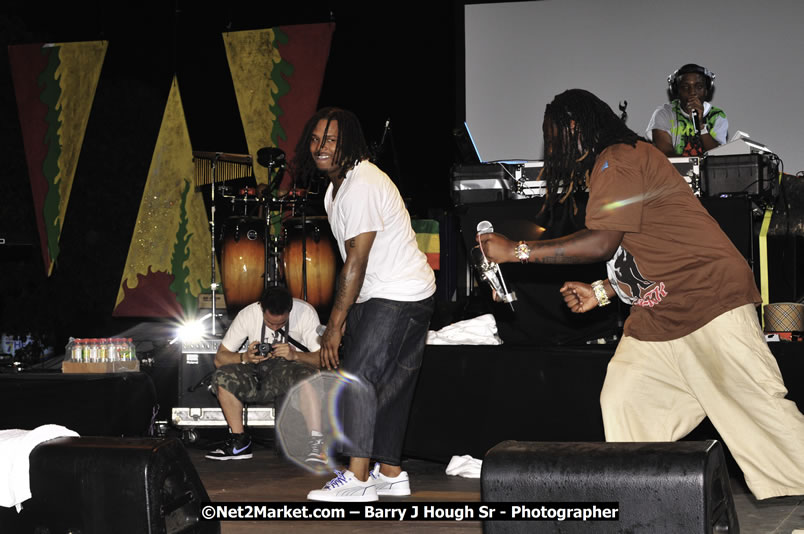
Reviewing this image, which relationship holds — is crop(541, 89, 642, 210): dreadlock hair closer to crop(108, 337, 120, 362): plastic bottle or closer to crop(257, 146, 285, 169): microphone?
crop(108, 337, 120, 362): plastic bottle

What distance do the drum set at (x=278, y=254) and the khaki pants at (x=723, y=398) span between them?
5.13 metres

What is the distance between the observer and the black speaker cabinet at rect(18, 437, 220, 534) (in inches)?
77.2

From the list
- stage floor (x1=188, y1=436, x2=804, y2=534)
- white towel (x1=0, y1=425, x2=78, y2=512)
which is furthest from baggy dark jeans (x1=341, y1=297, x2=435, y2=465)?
white towel (x1=0, y1=425, x2=78, y2=512)

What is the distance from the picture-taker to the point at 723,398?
2713 millimetres

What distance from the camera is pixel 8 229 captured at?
7.65 m

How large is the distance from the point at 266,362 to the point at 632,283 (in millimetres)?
3622

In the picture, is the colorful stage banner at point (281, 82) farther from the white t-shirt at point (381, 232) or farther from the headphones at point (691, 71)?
the white t-shirt at point (381, 232)

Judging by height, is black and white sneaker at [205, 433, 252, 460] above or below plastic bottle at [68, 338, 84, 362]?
below

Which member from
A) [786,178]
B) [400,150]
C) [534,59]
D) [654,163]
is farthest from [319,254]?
[654,163]

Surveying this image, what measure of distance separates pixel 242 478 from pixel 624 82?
177 inches

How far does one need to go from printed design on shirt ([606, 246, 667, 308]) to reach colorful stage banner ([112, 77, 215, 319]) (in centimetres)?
643

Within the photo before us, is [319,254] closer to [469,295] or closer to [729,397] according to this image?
[469,295]

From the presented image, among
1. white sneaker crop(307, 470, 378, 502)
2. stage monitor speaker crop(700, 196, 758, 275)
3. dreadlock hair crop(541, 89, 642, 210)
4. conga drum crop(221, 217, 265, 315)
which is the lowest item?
white sneaker crop(307, 470, 378, 502)

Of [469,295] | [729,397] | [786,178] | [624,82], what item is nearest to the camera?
[729,397]
